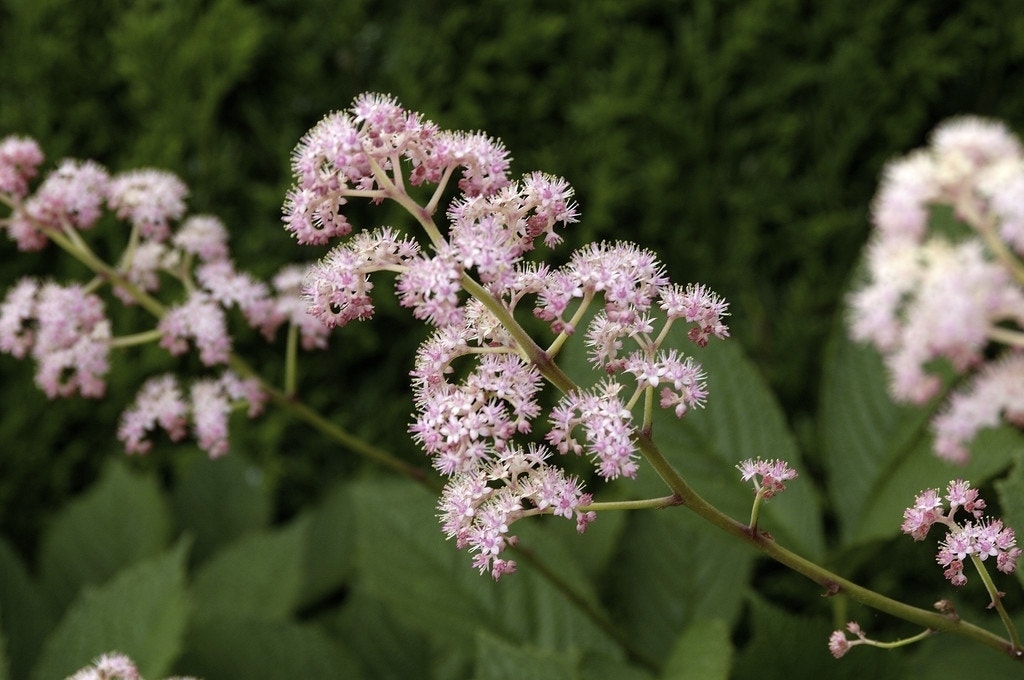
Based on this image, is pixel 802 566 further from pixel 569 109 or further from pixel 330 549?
pixel 569 109

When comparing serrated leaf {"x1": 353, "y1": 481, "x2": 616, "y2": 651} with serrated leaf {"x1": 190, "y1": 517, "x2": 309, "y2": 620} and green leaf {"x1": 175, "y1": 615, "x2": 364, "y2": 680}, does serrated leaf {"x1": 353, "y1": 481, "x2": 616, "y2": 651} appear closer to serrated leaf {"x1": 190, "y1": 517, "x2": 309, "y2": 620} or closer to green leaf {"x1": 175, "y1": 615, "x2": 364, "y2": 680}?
green leaf {"x1": 175, "y1": 615, "x2": 364, "y2": 680}

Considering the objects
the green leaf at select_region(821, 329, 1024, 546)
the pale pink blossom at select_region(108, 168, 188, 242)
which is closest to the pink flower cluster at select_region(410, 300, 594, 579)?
the pale pink blossom at select_region(108, 168, 188, 242)

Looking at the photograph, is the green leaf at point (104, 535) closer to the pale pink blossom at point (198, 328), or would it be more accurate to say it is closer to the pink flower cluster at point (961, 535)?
the pale pink blossom at point (198, 328)

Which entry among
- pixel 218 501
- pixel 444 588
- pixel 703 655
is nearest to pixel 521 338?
pixel 703 655

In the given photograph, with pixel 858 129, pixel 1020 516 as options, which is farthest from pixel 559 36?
pixel 1020 516

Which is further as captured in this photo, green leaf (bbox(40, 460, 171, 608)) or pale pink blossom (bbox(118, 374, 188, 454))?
green leaf (bbox(40, 460, 171, 608))

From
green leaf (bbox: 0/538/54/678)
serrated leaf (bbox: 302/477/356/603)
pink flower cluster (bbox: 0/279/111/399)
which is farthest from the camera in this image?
serrated leaf (bbox: 302/477/356/603)
